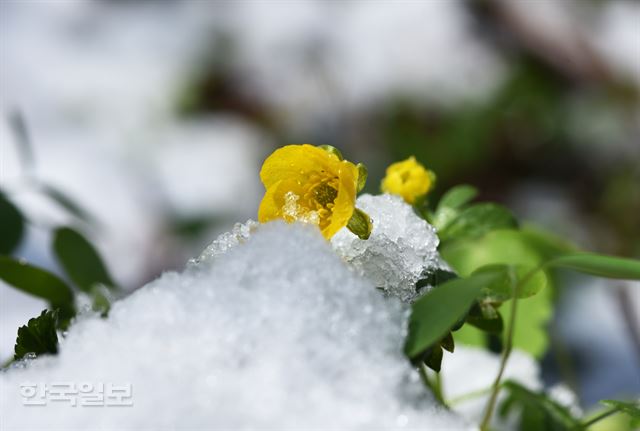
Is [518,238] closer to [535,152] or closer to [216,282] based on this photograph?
[216,282]

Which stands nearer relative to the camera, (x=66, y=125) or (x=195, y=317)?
(x=195, y=317)

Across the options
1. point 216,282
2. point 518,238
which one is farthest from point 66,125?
point 216,282

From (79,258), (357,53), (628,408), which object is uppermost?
(357,53)

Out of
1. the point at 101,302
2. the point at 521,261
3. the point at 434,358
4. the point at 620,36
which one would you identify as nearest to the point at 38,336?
the point at 101,302

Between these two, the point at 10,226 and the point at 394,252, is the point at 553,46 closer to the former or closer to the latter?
the point at 10,226

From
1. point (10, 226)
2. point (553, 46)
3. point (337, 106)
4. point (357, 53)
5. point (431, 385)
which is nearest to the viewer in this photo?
point (431, 385)

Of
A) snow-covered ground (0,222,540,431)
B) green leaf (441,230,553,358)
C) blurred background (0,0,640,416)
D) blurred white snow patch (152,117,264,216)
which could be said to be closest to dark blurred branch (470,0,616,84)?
blurred background (0,0,640,416)

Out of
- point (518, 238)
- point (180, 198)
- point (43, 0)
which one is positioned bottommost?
point (518, 238)

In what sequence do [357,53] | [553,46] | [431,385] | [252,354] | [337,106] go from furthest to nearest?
[357,53] → [337,106] → [553,46] → [431,385] → [252,354]
